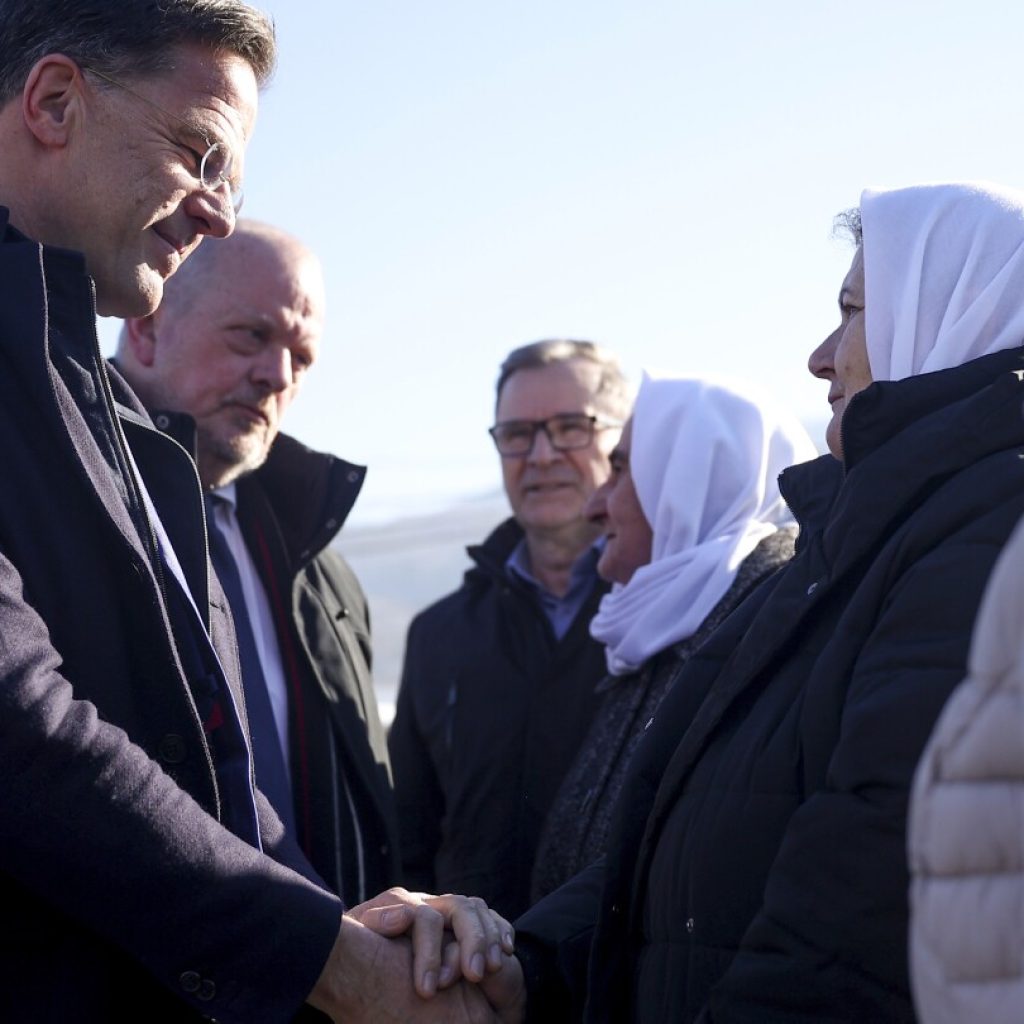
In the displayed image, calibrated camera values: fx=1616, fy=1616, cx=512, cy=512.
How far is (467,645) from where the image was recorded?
17.2ft

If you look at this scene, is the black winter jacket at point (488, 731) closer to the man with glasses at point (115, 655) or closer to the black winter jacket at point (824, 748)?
the man with glasses at point (115, 655)

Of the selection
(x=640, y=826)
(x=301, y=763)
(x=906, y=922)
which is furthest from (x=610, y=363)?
(x=906, y=922)

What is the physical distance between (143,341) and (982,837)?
372 cm

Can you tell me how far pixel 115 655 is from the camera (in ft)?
8.18

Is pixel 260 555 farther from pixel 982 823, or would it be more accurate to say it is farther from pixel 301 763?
pixel 982 823

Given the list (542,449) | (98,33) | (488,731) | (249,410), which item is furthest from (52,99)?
(542,449)

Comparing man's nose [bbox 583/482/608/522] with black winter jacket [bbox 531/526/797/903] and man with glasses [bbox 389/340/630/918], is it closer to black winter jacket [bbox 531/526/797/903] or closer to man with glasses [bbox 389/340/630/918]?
man with glasses [bbox 389/340/630/918]

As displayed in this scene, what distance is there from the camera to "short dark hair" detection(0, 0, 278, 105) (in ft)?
9.43

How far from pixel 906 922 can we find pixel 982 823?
2.17 feet

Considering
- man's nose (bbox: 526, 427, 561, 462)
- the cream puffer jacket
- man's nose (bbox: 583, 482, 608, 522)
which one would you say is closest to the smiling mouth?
man's nose (bbox: 583, 482, 608, 522)

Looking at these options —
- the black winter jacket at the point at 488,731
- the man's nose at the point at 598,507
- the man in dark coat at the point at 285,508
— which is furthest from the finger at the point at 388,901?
the man's nose at the point at 598,507

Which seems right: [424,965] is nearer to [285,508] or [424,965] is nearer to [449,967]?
[449,967]

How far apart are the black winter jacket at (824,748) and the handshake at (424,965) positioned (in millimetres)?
390

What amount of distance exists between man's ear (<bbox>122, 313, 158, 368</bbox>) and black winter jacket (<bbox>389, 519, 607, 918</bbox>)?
4.44 feet
